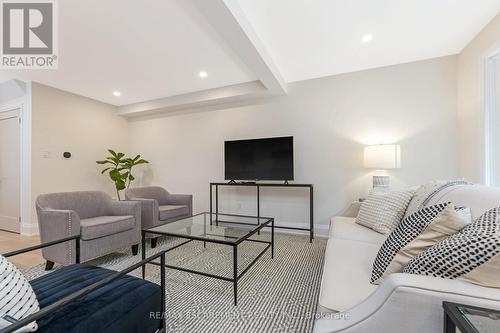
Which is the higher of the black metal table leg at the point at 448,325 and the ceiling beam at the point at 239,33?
the ceiling beam at the point at 239,33

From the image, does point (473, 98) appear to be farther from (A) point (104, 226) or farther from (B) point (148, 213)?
(A) point (104, 226)

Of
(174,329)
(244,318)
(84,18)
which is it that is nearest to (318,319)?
(244,318)

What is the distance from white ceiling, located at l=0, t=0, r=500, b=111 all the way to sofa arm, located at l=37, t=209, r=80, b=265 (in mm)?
1794

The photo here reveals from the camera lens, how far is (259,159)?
3457 mm

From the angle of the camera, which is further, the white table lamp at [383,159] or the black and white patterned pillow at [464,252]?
the white table lamp at [383,159]

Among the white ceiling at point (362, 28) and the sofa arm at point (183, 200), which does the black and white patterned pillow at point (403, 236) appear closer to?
the white ceiling at point (362, 28)

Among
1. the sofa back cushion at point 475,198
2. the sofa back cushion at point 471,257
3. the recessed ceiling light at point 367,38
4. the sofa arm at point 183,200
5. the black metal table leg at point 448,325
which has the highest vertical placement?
the recessed ceiling light at point 367,38

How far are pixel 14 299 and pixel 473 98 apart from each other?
3.84 meters

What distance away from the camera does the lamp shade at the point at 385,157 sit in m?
2.68

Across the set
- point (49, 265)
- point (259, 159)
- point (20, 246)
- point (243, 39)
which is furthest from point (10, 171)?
point (243, 39)

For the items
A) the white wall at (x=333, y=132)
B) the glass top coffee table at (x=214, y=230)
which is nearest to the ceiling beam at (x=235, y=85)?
the white wall at (x=333, y=132)


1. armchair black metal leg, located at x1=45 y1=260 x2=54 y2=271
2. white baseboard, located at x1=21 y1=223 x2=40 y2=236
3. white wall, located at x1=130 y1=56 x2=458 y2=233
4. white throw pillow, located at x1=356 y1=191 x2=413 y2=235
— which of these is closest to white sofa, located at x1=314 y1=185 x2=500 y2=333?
white throw pillow, located at x1=356 y1=191 x2=413 y2=235

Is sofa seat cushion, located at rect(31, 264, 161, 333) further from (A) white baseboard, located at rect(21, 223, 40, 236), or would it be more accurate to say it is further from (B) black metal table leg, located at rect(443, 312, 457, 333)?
(A) white baseboard, located at rect(21, 223, 40, 236)

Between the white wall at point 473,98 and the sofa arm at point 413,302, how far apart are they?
2.37 metres
